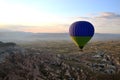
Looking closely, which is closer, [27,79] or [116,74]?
[27,79]

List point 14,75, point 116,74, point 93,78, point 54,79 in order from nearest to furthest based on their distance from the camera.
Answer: point 14,75 → point 54,79 → point 93,78 → point 116,74

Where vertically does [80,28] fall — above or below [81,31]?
above

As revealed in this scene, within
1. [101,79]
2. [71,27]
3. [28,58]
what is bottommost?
[101,79]

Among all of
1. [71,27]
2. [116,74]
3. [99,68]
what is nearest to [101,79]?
[116,74]

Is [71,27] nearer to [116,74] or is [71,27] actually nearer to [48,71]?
[48,71]

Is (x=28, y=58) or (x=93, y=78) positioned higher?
(x=28, y=58)

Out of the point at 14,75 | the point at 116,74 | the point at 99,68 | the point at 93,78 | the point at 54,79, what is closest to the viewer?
the point at 14,75
